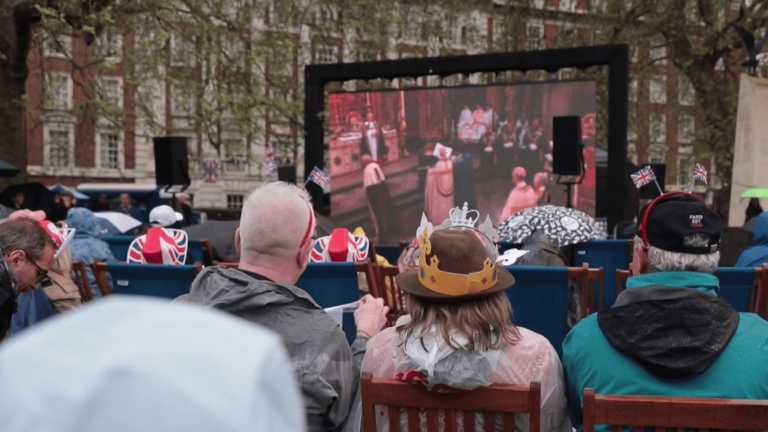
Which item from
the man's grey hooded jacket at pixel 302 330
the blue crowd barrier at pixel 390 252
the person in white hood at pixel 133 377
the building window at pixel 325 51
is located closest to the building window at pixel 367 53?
the building window at pixel 325 51

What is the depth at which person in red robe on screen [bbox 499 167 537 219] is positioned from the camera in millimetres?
12539

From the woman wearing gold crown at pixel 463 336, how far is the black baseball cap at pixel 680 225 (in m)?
0.50

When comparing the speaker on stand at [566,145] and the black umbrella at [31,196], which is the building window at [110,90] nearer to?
the black umbrella at [31,196]

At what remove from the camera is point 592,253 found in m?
6.96

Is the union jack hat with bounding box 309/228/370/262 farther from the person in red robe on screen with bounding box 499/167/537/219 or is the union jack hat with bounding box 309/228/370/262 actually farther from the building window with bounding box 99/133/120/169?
the building window with bounding box 99/133/120/169

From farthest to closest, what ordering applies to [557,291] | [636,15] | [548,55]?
[636,15]
[548,55]
[557,291]

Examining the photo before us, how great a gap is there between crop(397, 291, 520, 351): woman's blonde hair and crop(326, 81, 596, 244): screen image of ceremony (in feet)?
31.1

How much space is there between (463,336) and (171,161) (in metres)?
10.8

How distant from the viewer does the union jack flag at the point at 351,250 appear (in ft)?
20.6

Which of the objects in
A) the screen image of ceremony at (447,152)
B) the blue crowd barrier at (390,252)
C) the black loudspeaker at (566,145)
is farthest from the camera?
the screen image of ceremony at (447,152)

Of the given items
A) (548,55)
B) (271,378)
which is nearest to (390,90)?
(548,55)

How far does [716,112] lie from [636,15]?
10.0 feet

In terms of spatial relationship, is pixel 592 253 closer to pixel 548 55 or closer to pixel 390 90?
pixel 548 55

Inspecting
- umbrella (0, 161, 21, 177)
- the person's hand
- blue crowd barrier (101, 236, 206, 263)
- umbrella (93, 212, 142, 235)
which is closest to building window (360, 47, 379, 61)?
umbrella (0, 161, 21, 177)
